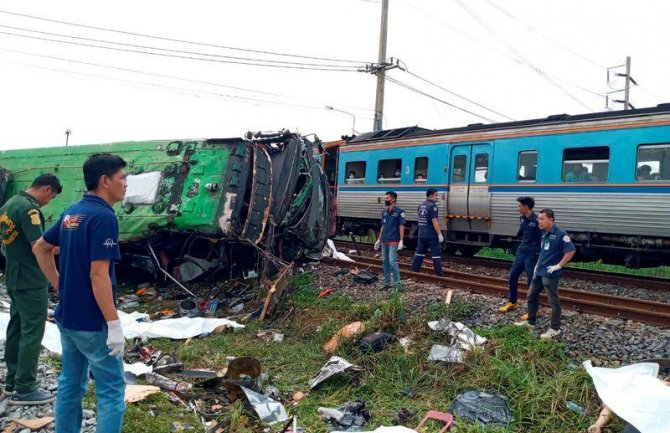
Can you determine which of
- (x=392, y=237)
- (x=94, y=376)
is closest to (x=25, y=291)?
(x=94, y=376)

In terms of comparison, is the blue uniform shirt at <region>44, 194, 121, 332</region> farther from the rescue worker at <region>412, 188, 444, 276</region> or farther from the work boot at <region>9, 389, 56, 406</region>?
the rescue worker at <region>412, 188, 444, 276</region>

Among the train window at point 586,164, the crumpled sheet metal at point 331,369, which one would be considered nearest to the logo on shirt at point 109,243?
the crumpled sheet metal at point 331,369

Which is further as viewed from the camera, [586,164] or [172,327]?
[586,164]

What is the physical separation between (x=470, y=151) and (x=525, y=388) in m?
7.80

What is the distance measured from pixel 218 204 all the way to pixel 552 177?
6.42 meters

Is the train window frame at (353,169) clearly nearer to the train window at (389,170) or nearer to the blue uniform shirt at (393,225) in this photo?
the train window at (389,170)

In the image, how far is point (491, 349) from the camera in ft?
17.3

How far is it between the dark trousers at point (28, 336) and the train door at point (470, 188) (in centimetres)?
Result: 920

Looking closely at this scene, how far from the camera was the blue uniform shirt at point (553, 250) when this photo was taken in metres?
5.71

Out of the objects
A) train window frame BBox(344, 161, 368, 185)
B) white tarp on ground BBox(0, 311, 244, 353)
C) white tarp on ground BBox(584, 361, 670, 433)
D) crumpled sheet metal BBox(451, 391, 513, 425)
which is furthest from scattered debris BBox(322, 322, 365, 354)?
train window frame BBox(344, 161, 368, 185)

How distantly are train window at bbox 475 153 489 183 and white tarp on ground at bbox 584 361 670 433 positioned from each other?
7.37 metres

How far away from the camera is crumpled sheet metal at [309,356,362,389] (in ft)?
16.2

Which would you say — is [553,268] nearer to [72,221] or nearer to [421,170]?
[72,221]

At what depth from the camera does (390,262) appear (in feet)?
26.8
